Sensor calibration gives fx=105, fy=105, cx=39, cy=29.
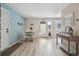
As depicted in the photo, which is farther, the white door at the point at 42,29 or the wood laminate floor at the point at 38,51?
the white door at the point at 42,29

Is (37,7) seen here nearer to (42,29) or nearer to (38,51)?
(38,51)

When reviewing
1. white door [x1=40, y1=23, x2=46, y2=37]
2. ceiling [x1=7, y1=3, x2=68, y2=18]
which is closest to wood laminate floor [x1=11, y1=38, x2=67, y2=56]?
ceiling [x1=7, y1=3, x2=68, y2=18]

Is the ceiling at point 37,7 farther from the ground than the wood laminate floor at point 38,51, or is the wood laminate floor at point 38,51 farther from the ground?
the ceiling at point 37,7

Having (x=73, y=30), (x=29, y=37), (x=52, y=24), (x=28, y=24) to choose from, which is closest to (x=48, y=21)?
(x=52, y=24)

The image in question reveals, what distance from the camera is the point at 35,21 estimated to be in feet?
39.4

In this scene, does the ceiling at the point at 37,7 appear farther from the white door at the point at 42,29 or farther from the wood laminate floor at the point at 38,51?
the white door at the point at 42,29

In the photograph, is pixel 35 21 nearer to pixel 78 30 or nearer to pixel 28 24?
pixel 28 24

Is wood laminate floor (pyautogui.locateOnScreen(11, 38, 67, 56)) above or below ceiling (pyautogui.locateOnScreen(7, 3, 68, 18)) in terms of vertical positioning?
below

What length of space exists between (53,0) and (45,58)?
105cm

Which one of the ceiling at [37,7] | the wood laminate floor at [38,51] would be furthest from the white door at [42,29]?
the wood laminate floor at [38,51]

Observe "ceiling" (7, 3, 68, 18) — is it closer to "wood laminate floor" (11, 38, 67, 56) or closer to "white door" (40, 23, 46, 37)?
"wood laminate floor" (11, 38, 67, 56)

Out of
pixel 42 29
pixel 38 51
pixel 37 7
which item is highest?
pixel 37 7

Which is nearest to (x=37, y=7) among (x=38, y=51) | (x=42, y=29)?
(x=38, y=51)

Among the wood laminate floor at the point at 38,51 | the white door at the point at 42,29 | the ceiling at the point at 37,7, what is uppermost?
the ceiling at the point at 37,7
